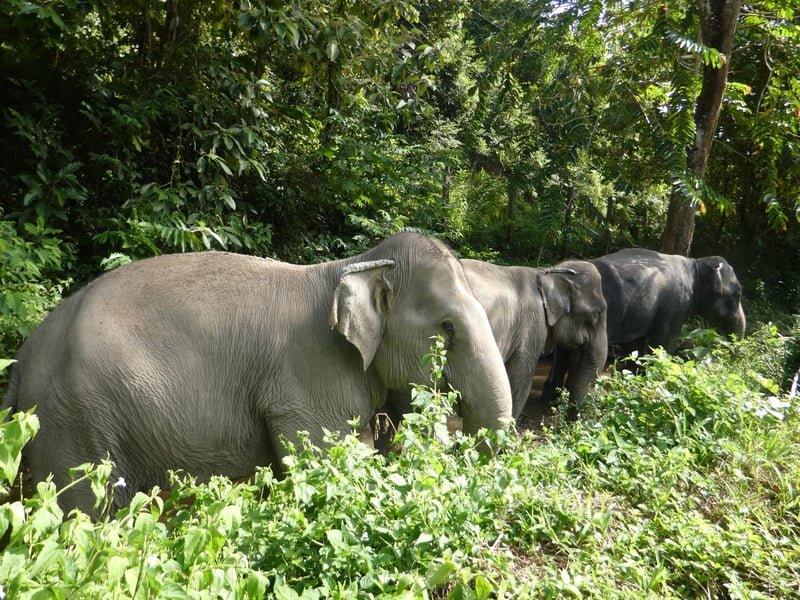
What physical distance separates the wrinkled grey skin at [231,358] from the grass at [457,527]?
1011mm

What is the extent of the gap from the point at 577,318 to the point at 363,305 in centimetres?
343

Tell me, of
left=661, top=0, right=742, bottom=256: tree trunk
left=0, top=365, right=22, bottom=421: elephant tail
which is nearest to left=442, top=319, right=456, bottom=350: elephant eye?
left=0, top=365, right=22, bottom=421: elephant tail

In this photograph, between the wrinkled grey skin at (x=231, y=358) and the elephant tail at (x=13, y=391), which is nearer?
the wrinkled grey skin at (x=231, y=358)

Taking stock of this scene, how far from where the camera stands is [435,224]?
873cm

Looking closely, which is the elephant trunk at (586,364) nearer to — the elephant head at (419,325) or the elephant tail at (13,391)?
the elephant head at (419,325)

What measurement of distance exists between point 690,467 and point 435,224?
6.16m

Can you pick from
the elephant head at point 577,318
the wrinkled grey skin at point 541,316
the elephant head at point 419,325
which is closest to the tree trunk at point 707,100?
the elephant head at point 577,318

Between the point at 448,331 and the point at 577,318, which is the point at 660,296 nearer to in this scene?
the point at 577,318

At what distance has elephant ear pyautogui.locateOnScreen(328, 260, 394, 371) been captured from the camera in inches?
136

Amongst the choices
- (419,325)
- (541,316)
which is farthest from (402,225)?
(419,325)

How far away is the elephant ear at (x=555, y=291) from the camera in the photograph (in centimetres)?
603

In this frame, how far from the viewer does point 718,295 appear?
835cm

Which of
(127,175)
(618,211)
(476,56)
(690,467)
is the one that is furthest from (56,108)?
(618,211)

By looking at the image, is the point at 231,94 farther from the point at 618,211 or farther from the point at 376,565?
the point at 618,211
